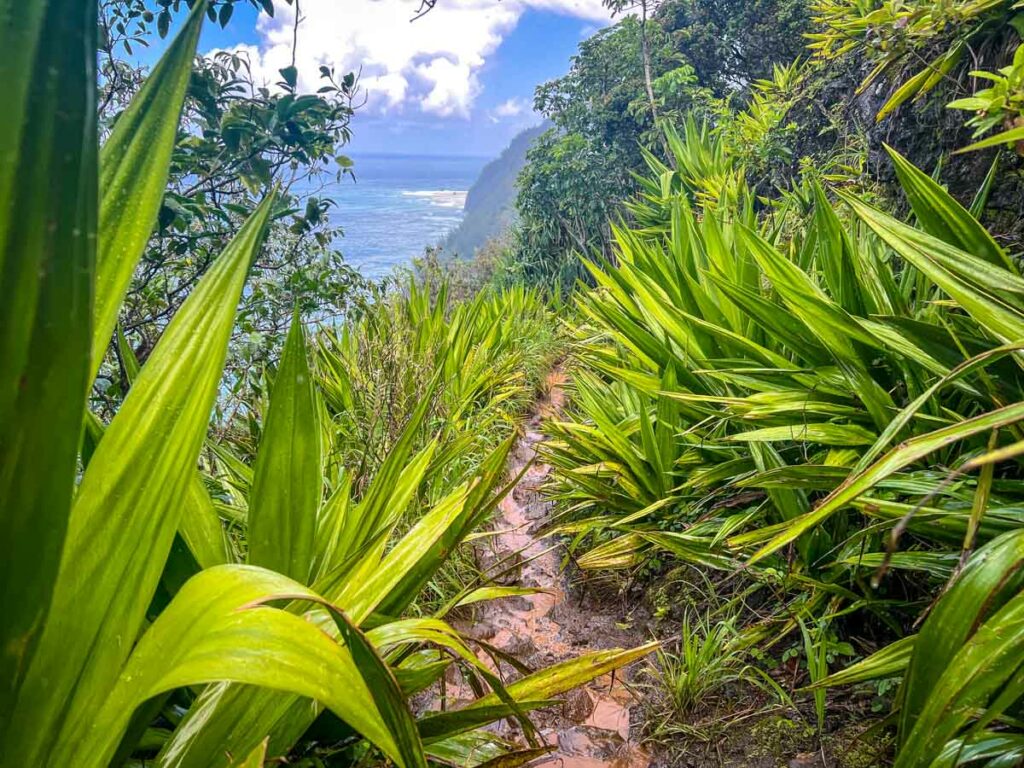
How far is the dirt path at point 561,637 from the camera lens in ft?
4.45

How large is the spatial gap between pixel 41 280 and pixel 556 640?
173 centimetres

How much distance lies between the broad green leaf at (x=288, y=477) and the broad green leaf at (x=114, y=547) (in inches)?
8.4

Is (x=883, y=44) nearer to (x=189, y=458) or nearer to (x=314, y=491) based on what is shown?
(x=314, y=491)

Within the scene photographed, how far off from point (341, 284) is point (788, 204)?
220cm

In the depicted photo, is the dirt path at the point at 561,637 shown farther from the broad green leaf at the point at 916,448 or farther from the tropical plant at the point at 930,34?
the tropical plant at the point at 930,34

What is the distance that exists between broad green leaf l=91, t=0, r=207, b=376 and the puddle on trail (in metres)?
0.78

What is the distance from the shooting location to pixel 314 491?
92 centimetres

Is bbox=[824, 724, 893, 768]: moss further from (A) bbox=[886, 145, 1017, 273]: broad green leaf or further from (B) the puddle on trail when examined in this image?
(A) bbox=[886, 145, 1017, 273]: broad green leaf

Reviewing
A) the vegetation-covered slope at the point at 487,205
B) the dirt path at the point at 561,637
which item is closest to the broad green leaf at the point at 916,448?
the dirt path at the point at 561,637

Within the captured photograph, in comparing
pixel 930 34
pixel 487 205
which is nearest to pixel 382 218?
pixel 930 34

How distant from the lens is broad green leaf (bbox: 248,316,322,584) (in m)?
0.89

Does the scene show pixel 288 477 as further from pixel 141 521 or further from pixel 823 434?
pixel 823 434

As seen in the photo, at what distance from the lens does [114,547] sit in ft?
1.85

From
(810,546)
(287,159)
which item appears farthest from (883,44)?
(287,159)
